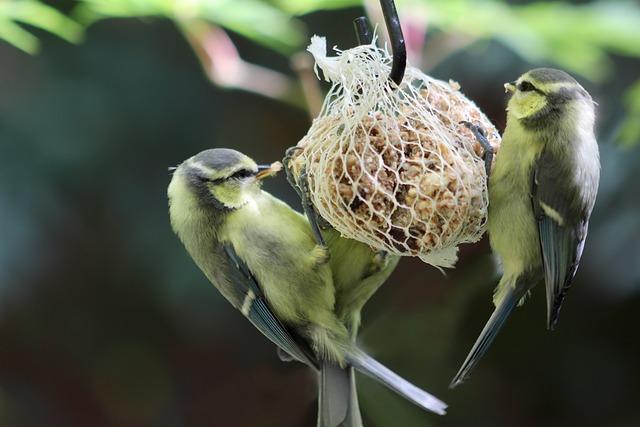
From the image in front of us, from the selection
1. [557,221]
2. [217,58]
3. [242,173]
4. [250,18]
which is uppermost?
[250,18]

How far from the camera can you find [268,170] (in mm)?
1769

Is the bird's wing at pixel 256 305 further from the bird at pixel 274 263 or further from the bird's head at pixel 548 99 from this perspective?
the bird's head at pixel 548 99

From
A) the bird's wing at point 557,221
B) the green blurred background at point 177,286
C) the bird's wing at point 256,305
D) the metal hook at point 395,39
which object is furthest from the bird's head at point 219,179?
the green blurred background at point 177,286

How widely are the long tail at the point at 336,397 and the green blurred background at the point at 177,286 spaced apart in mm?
1193

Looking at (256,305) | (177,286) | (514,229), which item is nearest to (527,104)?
(514,229)

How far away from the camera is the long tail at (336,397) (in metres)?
1.95

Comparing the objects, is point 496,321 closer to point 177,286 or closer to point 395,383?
point 395,383

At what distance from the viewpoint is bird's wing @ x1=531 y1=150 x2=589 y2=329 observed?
1660 millimetres

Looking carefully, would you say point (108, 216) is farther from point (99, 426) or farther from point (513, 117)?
point (513, 117)

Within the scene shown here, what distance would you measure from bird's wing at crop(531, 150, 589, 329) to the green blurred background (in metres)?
1.37

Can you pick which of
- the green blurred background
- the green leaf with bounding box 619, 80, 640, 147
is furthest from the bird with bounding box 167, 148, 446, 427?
the green blurred background

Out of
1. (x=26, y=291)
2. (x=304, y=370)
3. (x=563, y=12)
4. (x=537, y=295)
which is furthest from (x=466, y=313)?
(x=26, y=291)

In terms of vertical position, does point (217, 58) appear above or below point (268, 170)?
above

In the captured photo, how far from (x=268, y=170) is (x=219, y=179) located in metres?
0.13
